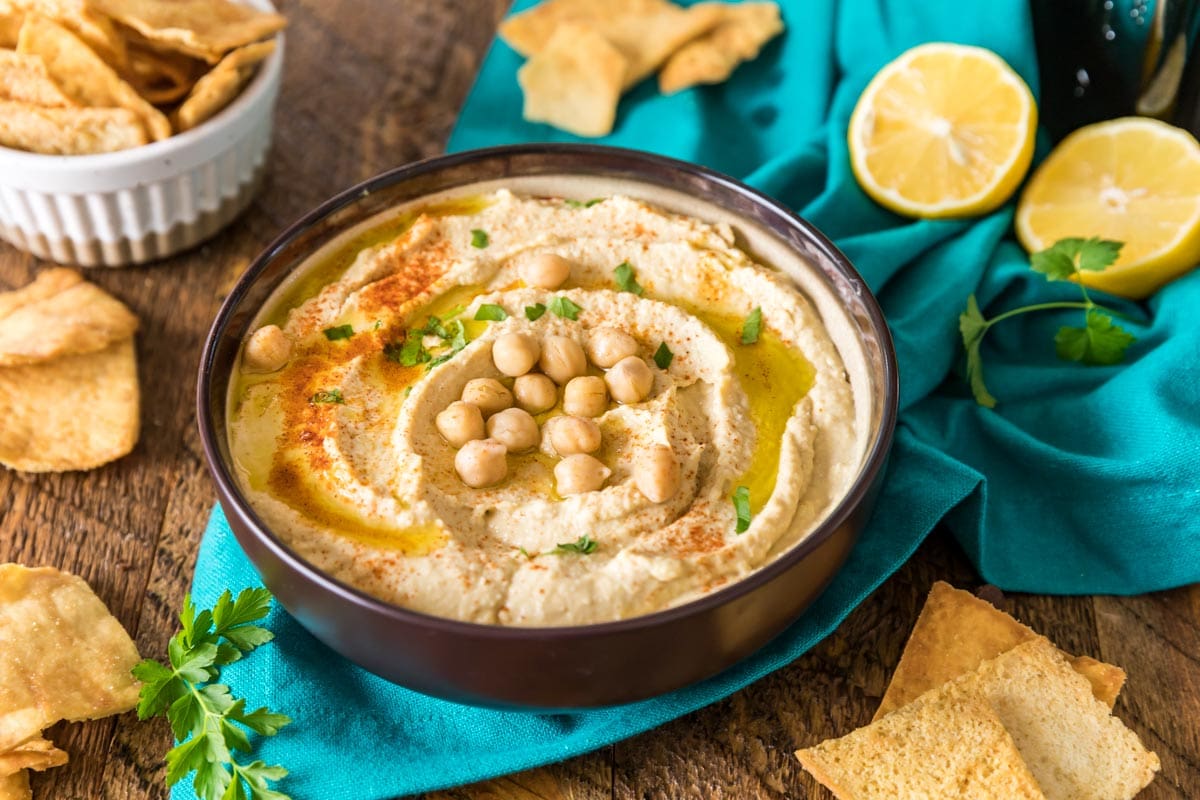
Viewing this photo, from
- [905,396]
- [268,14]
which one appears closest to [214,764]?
[905,396]

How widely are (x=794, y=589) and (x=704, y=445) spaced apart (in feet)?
1.66

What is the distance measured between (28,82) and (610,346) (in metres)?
2.18

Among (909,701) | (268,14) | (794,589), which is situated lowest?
(909,701)

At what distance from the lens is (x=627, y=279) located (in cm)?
390

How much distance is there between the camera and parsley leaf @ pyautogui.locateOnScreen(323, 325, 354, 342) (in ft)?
12.3

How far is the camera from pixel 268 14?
466cm

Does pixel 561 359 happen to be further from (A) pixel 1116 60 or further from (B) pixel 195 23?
(A) pixel 1116 60

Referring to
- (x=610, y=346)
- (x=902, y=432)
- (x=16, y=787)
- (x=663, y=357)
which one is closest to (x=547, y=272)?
(x=610, y=346)

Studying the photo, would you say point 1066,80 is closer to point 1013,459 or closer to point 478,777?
point 1013,459

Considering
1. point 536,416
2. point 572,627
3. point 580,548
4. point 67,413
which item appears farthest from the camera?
point 67,413

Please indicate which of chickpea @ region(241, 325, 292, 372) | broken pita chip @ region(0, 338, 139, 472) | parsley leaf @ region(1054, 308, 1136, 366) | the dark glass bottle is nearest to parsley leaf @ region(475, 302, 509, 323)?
chickpea @ region(241, 325, 292, 372)

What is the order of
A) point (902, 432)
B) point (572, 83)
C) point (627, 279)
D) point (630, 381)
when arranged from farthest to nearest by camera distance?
point (572, 83)
point (902, 432)
point (627, 279)
point (630, 381)

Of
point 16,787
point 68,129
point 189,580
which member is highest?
point 68,129

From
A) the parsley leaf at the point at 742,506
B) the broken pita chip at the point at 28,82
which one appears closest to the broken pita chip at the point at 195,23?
the broken pita chip at the point at 28,82
